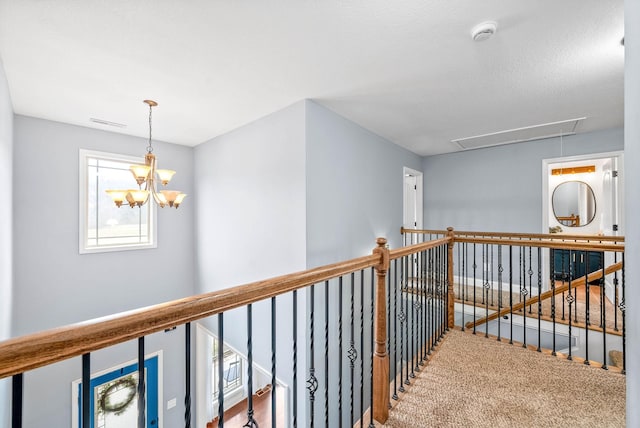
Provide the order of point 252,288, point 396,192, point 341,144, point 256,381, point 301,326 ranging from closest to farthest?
point 252,288 → point 301,326 → point 341,144 → point 396,192 → point 256,381

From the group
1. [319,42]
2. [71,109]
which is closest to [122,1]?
[319,42]

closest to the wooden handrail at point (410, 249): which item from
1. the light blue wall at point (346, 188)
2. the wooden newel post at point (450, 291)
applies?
the wooden newel post at point (450, 291)

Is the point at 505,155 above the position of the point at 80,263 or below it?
above

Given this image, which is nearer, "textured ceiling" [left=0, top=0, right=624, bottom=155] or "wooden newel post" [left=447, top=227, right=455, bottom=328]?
"textured ceiling" [left=0, top=0, right=624, bottom=155]

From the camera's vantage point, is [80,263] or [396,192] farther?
[396,192]

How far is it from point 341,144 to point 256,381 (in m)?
5.26

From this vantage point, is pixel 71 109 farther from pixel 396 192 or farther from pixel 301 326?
pixel 396 192

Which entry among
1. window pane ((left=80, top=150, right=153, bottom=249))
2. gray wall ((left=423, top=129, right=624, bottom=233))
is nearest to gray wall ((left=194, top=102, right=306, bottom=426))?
window pane ((left=80, top=150, right=153, bottom=249))

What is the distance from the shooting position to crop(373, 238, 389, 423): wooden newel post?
1608mm

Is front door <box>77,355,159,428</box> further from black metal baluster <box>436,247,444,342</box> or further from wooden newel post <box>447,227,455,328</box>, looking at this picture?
wooden newel post <box>447,227,455,328</box>

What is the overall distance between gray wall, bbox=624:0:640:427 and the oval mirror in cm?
538

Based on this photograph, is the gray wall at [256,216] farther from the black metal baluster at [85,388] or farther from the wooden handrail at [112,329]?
the black metal baluster at [85,388]

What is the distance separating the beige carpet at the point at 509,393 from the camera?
5.16 ft

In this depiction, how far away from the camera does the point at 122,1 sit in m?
1.54
